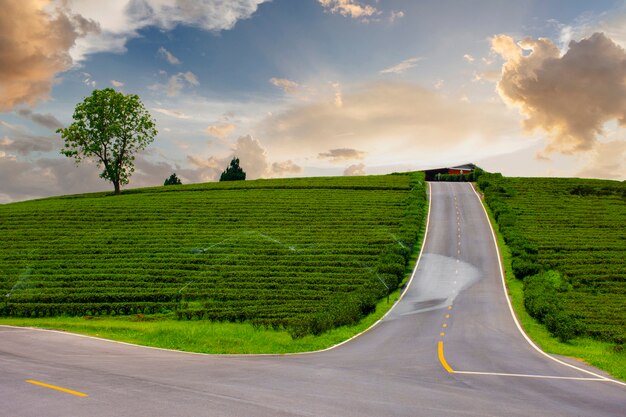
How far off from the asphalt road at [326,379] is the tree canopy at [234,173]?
11994 centimetres

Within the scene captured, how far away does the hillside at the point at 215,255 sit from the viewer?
3931cm

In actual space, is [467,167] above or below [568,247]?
above

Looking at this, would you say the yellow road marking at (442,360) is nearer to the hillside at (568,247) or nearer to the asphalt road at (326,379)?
the asphalt road at (326,379)

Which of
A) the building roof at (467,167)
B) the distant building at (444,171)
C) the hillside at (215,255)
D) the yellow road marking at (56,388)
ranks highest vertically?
the building roof at (467,167)

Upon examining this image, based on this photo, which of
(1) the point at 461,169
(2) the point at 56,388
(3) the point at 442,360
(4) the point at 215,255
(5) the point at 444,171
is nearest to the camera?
(2) the point at 56,388

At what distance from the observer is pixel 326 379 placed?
16.3 meters

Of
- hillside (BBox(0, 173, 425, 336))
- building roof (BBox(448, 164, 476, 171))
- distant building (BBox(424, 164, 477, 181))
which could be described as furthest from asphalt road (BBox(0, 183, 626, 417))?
building roof (BBox(448, 164, 476, 171))

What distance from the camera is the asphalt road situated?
1272 centimetres

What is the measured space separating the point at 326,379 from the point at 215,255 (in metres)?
36.9

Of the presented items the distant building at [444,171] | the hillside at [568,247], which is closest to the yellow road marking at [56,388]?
the hillside at [568,247]

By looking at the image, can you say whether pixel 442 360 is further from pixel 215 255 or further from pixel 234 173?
pixel 234 173

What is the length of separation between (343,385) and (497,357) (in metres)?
11.2

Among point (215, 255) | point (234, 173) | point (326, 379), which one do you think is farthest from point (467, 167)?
point (326, 379)

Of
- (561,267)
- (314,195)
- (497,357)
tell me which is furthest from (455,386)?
(314,195)
